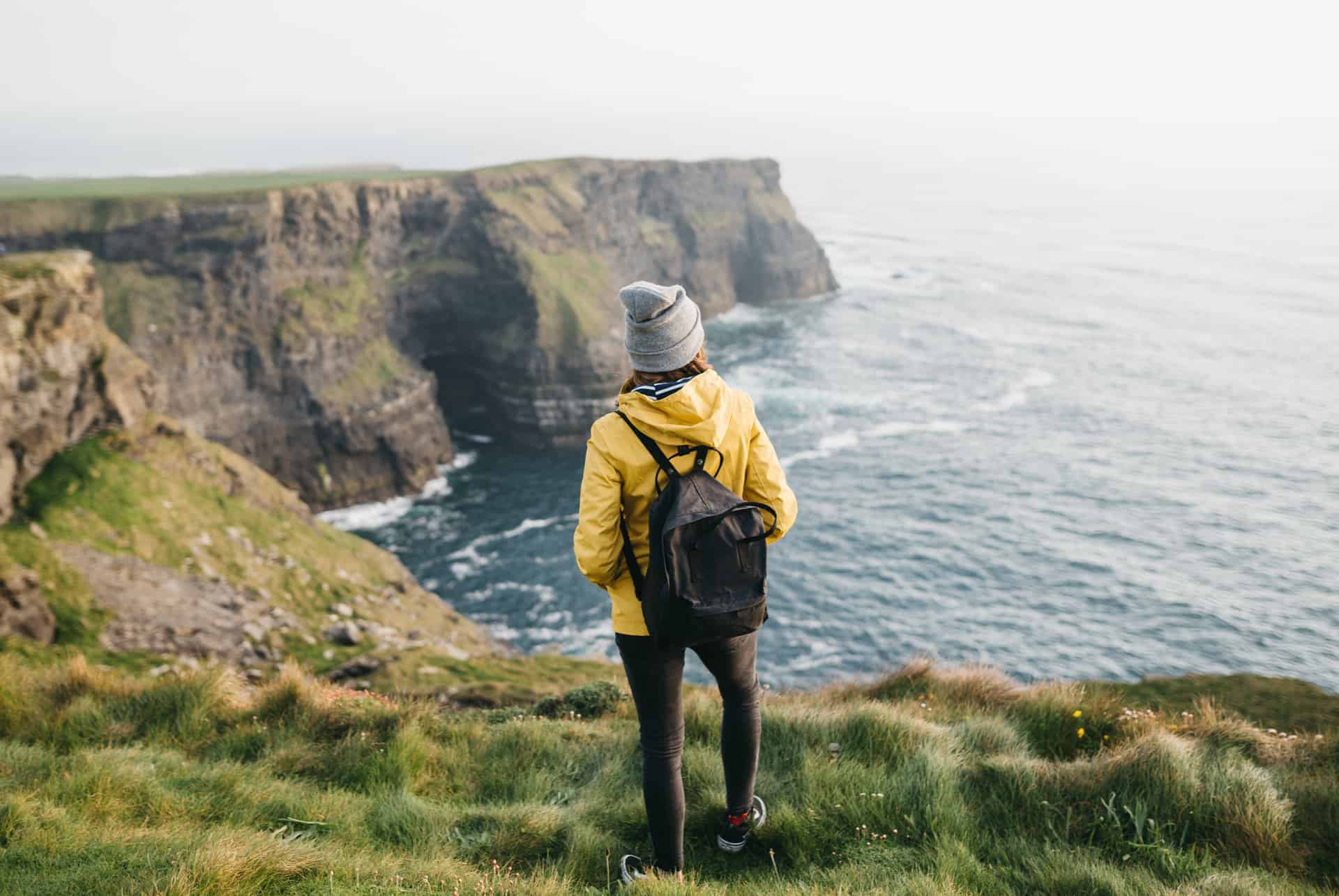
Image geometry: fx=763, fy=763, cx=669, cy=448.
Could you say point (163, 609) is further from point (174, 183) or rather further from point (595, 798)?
point (174, 183)

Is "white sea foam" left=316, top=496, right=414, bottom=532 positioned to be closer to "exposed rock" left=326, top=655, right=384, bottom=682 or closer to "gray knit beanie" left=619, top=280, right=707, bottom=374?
"exposed rock" left=326, top=655, right=384, bottom=682

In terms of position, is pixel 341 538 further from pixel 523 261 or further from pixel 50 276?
pixel 523 261

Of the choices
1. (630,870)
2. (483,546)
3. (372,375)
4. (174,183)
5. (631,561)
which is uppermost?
(174,183)

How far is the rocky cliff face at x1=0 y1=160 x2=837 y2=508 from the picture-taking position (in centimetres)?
4562

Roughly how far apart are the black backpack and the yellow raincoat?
71mm

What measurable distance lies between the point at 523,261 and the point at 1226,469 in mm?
49680

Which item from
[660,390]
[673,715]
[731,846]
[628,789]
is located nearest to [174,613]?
[628,789]

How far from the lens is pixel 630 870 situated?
436cm

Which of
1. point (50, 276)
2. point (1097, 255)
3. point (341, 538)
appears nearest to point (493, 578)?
point (341, 538)

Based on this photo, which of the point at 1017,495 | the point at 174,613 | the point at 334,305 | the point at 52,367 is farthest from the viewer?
the point at 334,305

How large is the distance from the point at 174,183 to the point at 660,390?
6860cm

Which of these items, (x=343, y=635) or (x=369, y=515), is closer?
(x=343, y=635)

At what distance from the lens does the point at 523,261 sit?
6128 cm

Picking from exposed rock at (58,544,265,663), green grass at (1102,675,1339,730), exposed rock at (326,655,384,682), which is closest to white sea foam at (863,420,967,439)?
exposed rock at (326,655,384,682)
